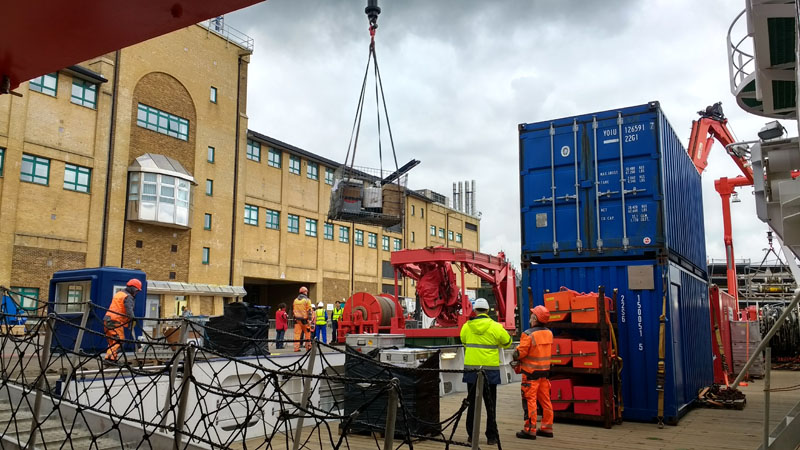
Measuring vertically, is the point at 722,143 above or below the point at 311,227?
above

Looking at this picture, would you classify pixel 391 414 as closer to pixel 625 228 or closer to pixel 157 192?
pixel 625 228

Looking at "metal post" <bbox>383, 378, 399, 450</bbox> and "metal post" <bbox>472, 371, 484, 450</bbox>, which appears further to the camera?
"metal post" <bbox>472, 371, 484, 450</bbox>

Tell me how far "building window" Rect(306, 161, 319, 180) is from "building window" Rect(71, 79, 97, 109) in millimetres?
17356

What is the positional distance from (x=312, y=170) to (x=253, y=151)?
6.27m

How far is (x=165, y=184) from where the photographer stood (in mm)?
31703

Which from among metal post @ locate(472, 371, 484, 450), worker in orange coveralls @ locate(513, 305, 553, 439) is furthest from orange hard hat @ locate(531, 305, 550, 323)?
metal post @ locate(472, 371, 484, 450)

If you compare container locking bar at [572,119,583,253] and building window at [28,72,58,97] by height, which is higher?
building window at [28,72,58,97]

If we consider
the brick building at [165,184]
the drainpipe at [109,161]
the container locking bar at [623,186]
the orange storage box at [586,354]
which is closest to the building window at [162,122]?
the brick building at [165,184]

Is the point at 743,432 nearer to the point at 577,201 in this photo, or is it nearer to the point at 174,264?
the point at 577,201

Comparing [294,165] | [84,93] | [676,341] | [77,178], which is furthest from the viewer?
[294,165]

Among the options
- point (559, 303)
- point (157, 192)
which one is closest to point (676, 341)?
point (559, 303)

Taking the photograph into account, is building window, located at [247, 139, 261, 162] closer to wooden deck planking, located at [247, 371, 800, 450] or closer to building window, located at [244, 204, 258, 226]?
building window, located at [244, 204, 258, 226]

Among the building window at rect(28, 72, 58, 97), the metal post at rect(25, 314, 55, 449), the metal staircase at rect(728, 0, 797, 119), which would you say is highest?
the building window at rect(28, 72, 58, 97)

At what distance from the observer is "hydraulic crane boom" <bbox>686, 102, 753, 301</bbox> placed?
1016 inches
